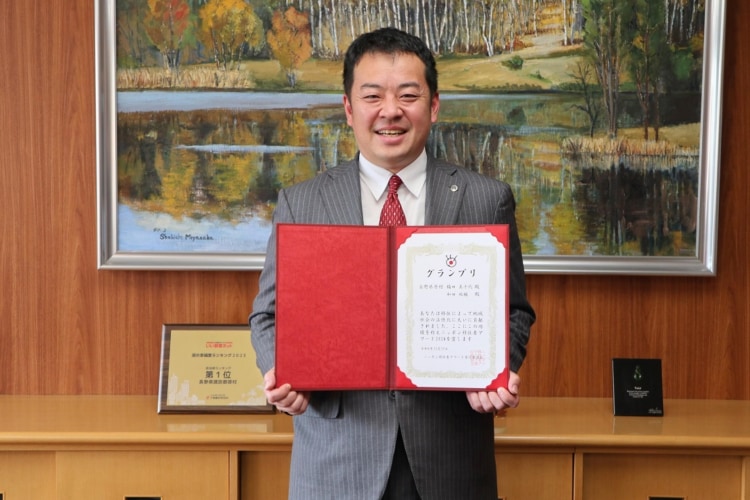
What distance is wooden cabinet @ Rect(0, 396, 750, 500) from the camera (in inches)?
77.9

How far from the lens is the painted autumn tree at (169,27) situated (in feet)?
7.48

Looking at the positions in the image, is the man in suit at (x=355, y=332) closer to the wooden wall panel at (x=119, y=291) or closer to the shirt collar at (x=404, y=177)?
the shirt collar at (x=404, y=177)

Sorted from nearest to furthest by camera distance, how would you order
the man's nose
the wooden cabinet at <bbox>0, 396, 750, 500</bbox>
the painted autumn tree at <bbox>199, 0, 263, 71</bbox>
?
the man's nose, the wooden cabinet at <bbox>0, 396, 750, 500</bbox>, the painted autumn tree at <bbox>199, 0, 263, 71</bbox>

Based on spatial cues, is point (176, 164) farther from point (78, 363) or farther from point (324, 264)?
point (324, 264)

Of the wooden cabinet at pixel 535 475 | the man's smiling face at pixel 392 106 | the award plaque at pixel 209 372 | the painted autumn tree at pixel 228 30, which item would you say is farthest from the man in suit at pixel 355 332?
the painted autumn tree at pixel 228 30

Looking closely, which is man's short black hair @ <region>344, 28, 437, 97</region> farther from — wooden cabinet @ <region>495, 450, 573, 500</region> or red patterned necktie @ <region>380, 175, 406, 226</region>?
wooden cabinet @ <region>495, 450, 573, 500</region>

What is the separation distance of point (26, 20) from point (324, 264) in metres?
1.42

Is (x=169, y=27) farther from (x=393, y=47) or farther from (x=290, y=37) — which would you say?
(x=393, y=47)

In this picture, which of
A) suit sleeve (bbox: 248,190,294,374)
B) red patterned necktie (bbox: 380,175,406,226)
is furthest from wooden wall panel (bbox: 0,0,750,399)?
red patterned necktie (bbox: 380,175,406,226)

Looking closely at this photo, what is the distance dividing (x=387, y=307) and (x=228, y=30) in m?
1.19

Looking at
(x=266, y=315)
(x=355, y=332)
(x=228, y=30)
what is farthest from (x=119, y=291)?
(x=355, y=332)

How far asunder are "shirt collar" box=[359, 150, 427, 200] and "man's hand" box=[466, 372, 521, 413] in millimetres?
414

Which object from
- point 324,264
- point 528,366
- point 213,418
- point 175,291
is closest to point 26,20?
point 175,291

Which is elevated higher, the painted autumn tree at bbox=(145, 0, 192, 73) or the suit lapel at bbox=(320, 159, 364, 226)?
the painted autumn tree at bbox=(145, 0, 192, 73)
